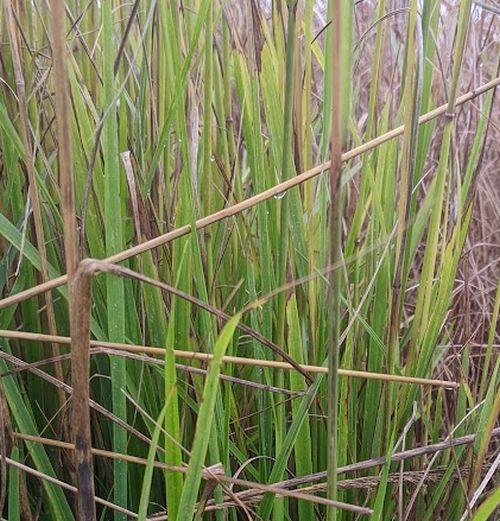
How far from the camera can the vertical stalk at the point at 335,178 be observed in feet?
0.96

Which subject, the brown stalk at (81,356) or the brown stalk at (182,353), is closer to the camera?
the brown stalk at (81,356)

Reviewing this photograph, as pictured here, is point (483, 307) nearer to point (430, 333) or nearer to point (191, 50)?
point (430, 333)

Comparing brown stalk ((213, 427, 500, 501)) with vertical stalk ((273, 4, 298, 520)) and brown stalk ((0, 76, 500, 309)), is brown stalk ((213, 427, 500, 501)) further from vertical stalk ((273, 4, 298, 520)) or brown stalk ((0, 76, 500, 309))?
brown stalk ((0, 76, 500, 309))

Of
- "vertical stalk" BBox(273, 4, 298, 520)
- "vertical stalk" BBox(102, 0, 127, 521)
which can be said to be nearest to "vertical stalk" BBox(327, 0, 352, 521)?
"vertical stalk" BBox(273, 4, 298, 520)

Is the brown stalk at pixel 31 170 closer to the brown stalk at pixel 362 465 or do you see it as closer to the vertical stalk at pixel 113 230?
the vertical stalk at pixel 113 230

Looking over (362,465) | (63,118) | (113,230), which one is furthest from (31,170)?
(362,465)

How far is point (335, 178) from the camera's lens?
319 mm

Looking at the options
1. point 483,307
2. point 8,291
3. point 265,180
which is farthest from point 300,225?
point 483,307

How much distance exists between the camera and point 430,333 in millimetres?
592

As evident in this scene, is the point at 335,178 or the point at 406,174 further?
the point at 406,174

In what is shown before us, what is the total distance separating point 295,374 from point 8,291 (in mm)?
280

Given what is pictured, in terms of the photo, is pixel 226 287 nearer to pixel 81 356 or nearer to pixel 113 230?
pixel 113 230

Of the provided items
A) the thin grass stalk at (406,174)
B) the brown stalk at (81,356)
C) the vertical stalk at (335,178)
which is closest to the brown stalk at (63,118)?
the brown stalk at (81,356)

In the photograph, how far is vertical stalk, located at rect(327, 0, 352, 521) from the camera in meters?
0.29
